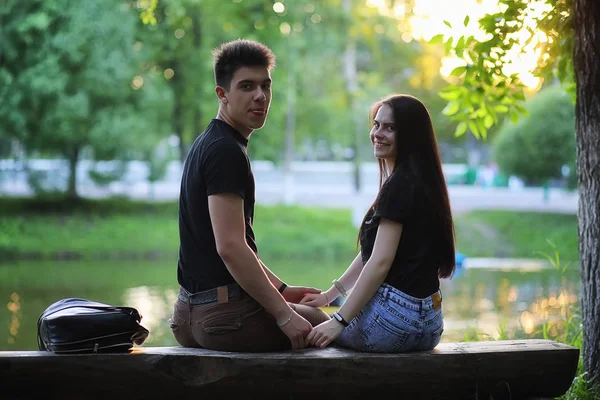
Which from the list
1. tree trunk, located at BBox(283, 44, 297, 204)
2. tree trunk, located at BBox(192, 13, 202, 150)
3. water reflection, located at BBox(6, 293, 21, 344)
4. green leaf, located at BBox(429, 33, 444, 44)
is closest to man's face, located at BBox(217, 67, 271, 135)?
green leaf, located at BBox(429, 33, 444, 44)

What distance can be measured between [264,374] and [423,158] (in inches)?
43.1

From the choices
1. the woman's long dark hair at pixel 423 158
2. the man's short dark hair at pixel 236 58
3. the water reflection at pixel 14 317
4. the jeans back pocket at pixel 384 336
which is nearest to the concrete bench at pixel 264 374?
the jeans back pocket at pixel 384 336

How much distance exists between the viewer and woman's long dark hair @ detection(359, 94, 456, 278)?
3.25m

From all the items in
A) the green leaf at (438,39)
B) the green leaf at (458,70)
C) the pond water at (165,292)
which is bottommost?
the pond water at (165,292)

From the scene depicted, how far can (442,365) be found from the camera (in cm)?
328

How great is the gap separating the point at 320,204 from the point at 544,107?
5.68m

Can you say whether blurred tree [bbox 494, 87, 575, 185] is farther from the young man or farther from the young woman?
the young man

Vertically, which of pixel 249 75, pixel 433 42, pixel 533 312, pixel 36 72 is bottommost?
pixel 533 312

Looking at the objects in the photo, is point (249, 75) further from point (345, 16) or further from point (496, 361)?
point (345, 16)

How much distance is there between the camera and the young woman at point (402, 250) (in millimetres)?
3186

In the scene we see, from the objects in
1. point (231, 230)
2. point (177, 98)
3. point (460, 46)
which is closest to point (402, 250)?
point (231, 230)

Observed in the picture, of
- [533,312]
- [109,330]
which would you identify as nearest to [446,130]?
[533,312]

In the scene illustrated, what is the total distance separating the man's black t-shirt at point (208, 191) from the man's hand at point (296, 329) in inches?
11.3

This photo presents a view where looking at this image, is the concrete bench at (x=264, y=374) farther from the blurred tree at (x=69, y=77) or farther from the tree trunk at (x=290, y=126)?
the tree trunk at (x=290, y=126)
